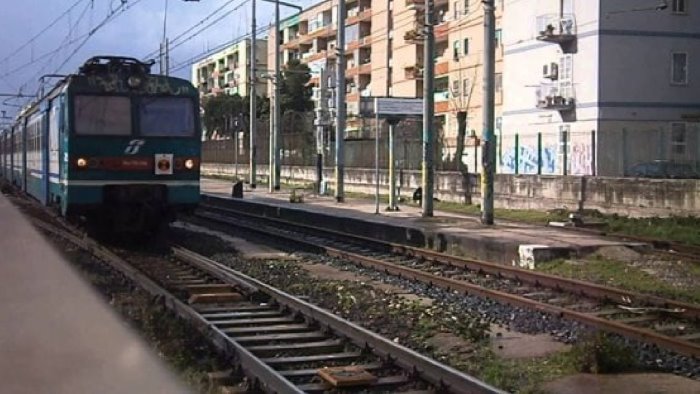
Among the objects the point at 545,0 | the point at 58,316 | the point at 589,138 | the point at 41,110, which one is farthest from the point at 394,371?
the point at 545,0

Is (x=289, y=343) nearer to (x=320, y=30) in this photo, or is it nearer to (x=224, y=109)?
(x=224, y=109)

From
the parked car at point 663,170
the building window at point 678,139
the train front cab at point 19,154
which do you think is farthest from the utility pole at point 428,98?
the train front cab at point 19,154

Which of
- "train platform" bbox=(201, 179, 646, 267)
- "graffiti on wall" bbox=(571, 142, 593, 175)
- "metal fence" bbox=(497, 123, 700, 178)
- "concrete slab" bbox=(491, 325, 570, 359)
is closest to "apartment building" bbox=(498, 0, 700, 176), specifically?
"metal fence" bbox=(497, 123, 700, 178)

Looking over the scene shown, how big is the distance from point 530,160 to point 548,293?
2157 centimetres

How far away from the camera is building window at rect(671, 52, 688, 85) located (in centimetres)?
4547

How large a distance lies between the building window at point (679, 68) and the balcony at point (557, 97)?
4857mm

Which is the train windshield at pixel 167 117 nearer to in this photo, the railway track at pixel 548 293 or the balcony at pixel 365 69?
the railway track at pixel 548 293

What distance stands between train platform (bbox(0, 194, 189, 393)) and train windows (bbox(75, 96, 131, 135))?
153 inches

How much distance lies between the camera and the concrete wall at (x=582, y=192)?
2470 cm

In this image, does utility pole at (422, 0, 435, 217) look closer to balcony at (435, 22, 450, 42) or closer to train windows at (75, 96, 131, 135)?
train windows at (75, 96, 131, 135)

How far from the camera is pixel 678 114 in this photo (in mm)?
45375

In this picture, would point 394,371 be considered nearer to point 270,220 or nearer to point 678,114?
point 270,220

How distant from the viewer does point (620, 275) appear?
14.9 metres

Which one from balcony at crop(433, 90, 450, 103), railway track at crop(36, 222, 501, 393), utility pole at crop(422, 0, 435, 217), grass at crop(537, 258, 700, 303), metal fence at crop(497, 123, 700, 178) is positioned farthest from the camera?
balcony at crop(433, 90, 450, 103)
